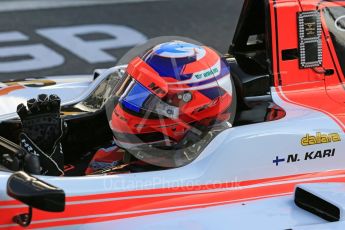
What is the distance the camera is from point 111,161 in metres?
2.97

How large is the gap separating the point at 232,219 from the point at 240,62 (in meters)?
0.90

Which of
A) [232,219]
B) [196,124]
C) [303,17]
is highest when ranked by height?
[303,17]

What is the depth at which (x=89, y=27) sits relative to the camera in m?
6.06

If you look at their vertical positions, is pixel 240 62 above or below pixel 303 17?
below

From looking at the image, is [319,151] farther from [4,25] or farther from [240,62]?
[4,25]

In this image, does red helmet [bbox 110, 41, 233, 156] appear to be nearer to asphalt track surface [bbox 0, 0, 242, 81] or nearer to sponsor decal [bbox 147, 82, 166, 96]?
sponsor decal [bbox 147, 82, 166, 96]

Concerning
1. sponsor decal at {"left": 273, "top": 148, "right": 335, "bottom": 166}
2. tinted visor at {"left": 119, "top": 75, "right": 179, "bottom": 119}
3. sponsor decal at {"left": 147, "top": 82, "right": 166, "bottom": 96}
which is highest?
sponsor decal at {"left": 147, "top": 82, "right": 166, "bottom": 96}

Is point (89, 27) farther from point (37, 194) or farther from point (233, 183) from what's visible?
point (37, 194)

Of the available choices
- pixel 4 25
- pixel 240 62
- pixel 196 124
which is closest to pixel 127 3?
pixel 4 25

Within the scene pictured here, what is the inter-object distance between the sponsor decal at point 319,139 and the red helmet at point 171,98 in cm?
34

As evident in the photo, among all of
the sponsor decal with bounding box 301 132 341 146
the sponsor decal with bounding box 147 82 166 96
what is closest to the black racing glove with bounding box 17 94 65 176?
the sponsor decal with bounding box 147 82 166 96

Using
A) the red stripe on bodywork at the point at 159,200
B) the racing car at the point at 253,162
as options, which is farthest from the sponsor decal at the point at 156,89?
the red stripe on bodywork at the point at 159,200

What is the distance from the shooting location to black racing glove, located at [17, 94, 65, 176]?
108 inches

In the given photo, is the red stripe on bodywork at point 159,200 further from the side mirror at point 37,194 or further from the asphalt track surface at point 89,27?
the asphalt track surface at point 89,27
